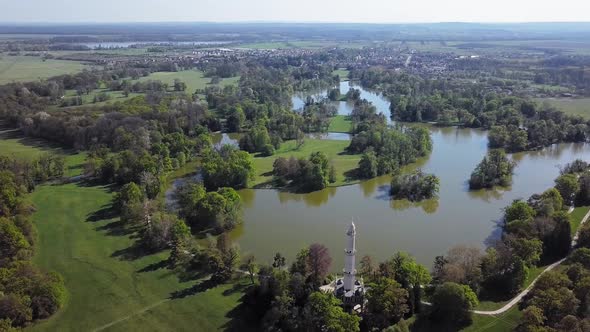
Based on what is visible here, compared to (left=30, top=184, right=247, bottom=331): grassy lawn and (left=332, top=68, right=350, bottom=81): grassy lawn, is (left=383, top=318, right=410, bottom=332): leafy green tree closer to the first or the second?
(left=30, top=184, right=247, bottom=331): grassy lawn

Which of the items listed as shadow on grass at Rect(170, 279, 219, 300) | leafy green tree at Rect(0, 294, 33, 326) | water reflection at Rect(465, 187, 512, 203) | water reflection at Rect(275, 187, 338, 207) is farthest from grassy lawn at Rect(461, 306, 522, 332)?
leafy green tree at Rect(0, 294, 33, 326)

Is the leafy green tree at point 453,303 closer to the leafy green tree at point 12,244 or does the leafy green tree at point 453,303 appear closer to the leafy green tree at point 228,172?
the leafy green tree at point 228,172

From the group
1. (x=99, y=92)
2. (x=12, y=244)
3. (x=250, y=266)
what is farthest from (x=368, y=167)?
(x=99, y=92)

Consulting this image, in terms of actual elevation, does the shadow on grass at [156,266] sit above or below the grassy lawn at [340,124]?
below

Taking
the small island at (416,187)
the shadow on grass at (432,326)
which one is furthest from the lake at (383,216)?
the shadow on grass at (432,326)

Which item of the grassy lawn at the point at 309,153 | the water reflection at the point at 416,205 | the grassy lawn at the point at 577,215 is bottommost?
the water reflection at the point at 416,205

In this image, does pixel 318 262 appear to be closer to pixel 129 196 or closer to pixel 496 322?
pixel 496 322

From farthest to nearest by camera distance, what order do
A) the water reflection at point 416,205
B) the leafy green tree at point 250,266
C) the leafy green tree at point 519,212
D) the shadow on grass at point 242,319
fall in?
the water reflection at point 416,205 < the leafy green tree at point 519,212 < the leafy green tree at point 250,266 < the shadow on grass at point 242,319
